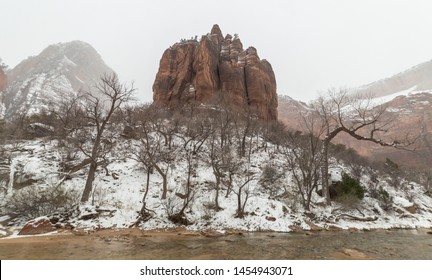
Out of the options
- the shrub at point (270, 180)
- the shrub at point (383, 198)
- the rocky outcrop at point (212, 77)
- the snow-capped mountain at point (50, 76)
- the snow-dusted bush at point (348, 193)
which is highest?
the snow-capped mountain at point (50, 76)

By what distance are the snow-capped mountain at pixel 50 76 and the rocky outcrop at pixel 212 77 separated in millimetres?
16167

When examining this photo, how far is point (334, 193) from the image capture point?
918 inches

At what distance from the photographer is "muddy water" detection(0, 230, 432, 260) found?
9266 mm

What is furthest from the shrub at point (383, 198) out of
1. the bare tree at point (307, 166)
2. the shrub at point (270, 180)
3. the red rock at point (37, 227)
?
the red rock at point (37, 227)

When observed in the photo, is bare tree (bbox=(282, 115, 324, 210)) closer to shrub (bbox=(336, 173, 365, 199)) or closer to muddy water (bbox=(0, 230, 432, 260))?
shrub (bbox=(336, 173, 365, 199))

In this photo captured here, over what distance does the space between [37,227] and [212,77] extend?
1655 inches

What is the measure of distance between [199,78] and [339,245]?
43474 millimetres

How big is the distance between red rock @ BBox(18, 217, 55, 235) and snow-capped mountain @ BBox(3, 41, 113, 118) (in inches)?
1266

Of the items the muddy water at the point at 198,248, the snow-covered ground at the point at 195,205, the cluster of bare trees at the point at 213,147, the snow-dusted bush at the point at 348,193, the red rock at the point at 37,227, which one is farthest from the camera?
the snow-dusted bush at the point at 348,193

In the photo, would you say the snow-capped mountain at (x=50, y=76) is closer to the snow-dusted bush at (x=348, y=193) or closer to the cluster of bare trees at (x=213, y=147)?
the cluster of bare trees at (x=213, y=147)

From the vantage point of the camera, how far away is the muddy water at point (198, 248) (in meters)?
9.27

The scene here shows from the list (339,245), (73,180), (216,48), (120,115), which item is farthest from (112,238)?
(216,48)

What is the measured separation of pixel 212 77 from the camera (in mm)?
49531

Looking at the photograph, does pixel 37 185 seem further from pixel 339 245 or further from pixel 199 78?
pixel 199 78
